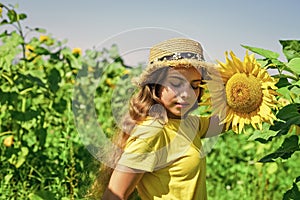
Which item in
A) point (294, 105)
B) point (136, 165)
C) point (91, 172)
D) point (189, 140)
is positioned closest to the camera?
point (294, 105)

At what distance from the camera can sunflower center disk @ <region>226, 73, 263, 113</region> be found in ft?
5.32

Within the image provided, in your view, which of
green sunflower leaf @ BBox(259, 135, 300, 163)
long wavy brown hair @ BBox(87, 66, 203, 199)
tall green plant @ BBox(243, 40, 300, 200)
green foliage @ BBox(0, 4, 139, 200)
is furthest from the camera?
green foliage @ BBox(0, 4, 139, 200)

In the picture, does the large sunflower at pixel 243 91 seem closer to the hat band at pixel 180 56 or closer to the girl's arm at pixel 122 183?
Result: the hat band at pixel 180 56

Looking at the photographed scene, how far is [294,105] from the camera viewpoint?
1.61m

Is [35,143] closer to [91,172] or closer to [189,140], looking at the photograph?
[91,172]

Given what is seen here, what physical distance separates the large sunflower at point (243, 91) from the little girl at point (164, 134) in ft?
0.28

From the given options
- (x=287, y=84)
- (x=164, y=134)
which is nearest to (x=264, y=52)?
(x=287, y=84)

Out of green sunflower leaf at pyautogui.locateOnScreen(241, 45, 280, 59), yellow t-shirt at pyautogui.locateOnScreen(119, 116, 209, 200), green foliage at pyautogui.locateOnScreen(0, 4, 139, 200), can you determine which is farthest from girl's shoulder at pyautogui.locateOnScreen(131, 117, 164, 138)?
green foliage at pyautogui.locateOnScreen(0, 4, 139, 200)

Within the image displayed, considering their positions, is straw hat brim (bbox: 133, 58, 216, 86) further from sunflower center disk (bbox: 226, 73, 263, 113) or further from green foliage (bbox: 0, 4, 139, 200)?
green foliage (bbox: 0, 4, 139, 200)

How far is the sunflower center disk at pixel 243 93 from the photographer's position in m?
1.62

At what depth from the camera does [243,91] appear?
1633mm

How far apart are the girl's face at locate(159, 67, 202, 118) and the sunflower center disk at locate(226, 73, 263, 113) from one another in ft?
0.47

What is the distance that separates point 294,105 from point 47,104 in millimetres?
2188

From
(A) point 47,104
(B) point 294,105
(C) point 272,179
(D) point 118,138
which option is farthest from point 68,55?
(B) point 294,105
